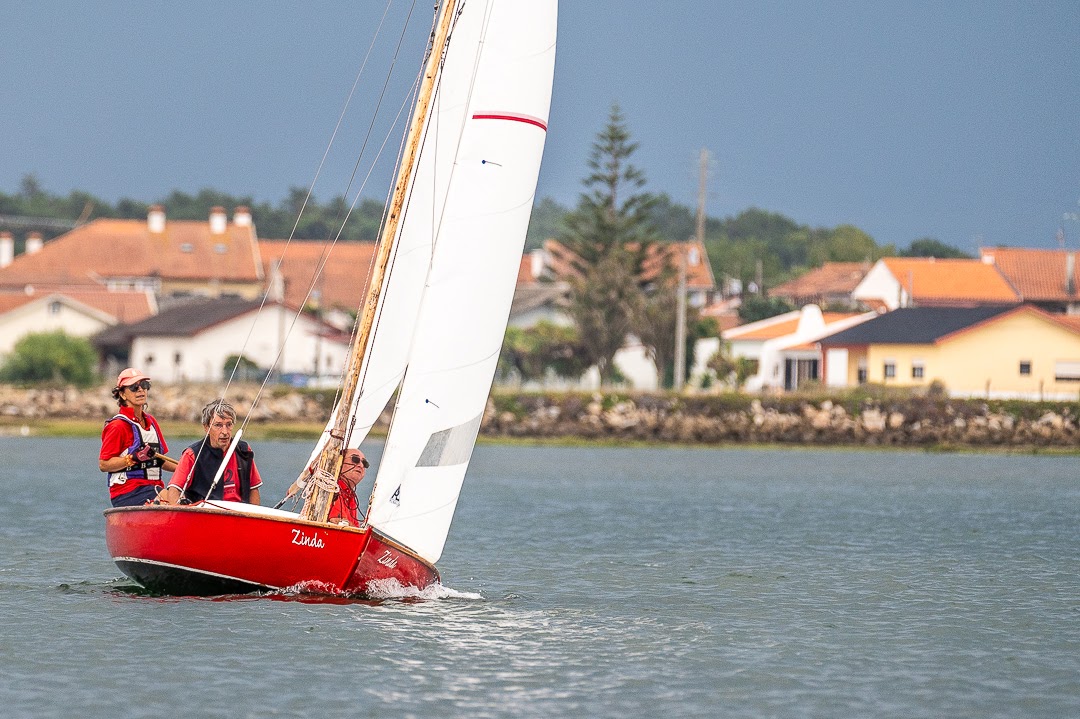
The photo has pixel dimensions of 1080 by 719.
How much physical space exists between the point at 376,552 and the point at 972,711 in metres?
5.76

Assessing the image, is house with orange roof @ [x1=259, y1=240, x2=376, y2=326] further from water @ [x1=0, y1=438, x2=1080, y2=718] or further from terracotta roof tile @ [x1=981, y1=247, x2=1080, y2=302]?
water @ [x1=0, y1=438, x2=1080, y2=718]

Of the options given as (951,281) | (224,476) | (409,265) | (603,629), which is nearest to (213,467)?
(224,476)

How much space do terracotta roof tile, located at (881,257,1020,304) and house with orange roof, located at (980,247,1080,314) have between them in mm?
844

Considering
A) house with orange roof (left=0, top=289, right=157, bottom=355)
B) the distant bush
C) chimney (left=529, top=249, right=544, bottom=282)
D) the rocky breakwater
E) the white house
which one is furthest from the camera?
chimney (left=529, top=249, right=544, bottom=282)

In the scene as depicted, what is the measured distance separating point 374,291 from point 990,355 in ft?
167

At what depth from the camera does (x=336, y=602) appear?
1598cm

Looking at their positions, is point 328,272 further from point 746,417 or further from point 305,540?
point 305,540

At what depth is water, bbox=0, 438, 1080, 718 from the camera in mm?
12484

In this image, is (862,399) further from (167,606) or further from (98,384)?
(167,606)

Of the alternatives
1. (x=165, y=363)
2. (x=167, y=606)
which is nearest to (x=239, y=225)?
(x=165, y=363)

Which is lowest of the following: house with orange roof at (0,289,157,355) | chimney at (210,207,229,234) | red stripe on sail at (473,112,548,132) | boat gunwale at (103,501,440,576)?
boat gunwale at (103,501,440,576)

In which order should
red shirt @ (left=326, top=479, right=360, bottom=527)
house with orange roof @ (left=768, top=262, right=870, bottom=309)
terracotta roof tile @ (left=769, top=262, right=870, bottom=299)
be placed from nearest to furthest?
red shirt @ (left=326, top=479, right=360, bottom=527), house with orange roof @ (left=768, top=262, right=870, bottom=309), terracotta roof tile @ (left=769, top=262, right=870, bottom=299)

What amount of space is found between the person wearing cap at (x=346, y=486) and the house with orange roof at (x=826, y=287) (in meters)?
81.7

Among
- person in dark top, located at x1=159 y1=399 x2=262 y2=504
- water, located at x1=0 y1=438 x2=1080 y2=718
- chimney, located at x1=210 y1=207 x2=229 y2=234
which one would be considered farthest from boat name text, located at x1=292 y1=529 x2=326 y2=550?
chimney, located at x1=210 y1=207 x2=229 y2=234
